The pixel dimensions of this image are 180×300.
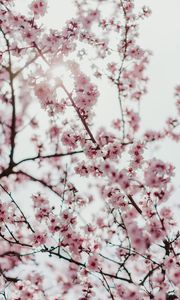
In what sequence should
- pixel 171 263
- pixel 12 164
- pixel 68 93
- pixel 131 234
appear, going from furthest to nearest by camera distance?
pixel 68 93 → pixel 171 263 → pixel 131 234 → pixel 12 164

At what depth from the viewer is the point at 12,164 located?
512cm

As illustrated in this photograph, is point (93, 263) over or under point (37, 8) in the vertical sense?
under

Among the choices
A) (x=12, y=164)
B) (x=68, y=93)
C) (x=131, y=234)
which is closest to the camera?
(x=12, y=164)

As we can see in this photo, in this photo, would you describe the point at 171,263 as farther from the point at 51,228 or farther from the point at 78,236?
the point at 51,228

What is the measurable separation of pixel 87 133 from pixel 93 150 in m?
0.46

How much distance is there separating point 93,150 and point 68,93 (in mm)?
1201

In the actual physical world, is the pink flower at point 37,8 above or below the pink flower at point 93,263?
above

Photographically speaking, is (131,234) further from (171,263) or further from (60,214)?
(60,214)

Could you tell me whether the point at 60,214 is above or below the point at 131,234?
above

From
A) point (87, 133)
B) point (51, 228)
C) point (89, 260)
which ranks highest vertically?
point (87, 133)

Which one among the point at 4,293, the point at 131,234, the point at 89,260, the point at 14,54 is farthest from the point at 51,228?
the point at 14,54

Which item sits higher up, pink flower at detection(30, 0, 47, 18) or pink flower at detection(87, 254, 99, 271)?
pink flower at detection(30, 0, 47, 18)

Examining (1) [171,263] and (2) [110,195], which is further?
(2) [110,195]

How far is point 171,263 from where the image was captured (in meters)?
6.51
